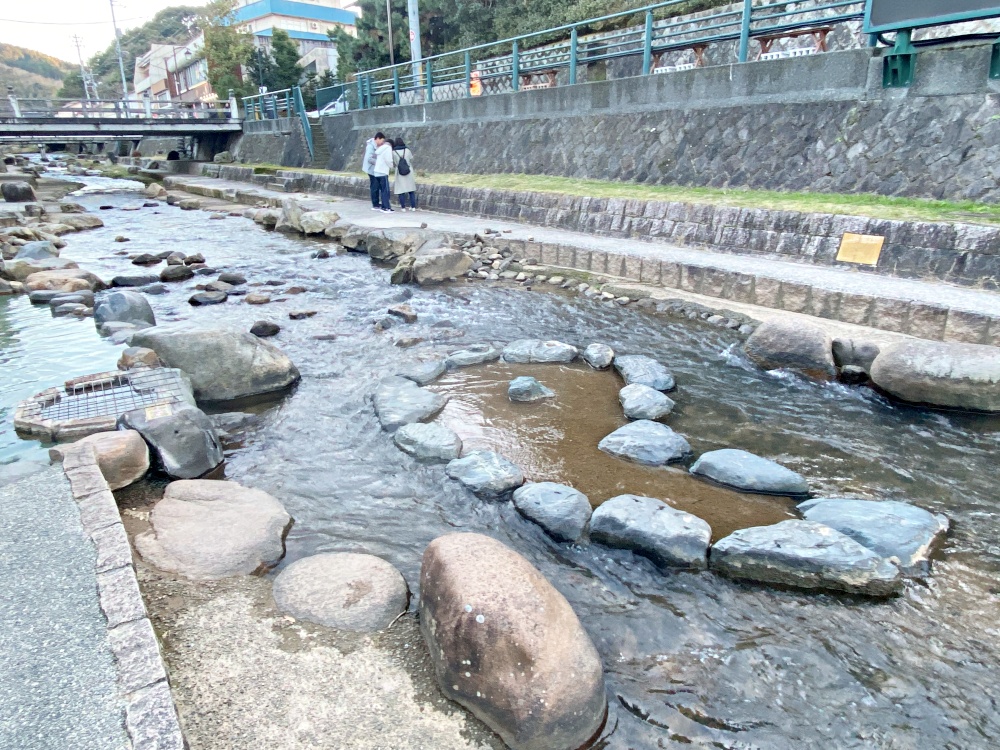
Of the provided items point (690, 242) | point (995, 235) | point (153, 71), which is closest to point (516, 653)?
point (995, 235)

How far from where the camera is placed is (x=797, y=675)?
261 cm

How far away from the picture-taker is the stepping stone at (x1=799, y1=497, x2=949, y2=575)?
3191mm

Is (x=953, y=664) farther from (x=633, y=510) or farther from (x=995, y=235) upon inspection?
(x=995, y=235)

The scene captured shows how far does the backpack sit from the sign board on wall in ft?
30.6

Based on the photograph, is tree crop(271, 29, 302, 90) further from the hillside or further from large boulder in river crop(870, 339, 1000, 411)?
the hillside

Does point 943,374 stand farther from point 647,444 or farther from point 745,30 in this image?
point 745,30

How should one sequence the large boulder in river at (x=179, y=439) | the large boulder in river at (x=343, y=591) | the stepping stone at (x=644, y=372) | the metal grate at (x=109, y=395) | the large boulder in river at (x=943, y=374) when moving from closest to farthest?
the large boulder in river at (x=343, y=591), the large boulder in river at (x=179, y=439), the metal grate at (x=109, y=395), the large boulder in river at (x=943, y=374), the stepping stone at (x=644, y=372)

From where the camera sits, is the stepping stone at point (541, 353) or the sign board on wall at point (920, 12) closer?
the stepping stone at point (541, 353)

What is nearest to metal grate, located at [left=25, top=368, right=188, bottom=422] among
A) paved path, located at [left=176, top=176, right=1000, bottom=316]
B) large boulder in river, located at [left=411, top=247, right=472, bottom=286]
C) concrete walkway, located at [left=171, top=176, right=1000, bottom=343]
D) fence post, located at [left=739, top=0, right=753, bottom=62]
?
large boulder in river, located at [left=411, top=247, right=472, bottom=286]

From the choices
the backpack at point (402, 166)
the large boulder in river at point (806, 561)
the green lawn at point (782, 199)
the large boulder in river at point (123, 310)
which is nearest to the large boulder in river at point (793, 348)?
the green lawn at point (782, 199)

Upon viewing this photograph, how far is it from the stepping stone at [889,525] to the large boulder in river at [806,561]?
0.40 ft

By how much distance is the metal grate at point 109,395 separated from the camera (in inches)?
180

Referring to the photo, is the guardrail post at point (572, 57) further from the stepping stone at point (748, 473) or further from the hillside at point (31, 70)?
the hillside at point (31, 70)

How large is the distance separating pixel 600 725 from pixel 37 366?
6.30 metres
